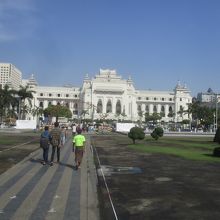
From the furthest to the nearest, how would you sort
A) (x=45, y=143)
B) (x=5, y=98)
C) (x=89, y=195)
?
(x=5, y=98) < (x=45, y=143) < (x=89, y=195)

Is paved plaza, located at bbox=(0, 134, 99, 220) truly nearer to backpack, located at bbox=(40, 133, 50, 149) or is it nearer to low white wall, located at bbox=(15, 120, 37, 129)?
backpack, located at bbox=(40, 133, 50, 149)

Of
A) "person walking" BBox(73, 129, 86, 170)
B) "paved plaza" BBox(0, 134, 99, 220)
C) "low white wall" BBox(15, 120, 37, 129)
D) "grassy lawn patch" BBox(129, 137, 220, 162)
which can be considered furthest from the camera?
"low white wall" BBox(15, 120, 37, 129)

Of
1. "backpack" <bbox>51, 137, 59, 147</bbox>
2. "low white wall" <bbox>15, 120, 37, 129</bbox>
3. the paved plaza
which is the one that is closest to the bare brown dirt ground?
the paved plaza

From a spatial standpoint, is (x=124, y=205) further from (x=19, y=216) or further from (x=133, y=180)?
(x=133, y=180)

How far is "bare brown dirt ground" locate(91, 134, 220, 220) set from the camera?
36.2ft

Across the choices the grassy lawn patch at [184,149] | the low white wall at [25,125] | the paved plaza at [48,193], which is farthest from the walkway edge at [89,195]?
the low white wall at [25,125]

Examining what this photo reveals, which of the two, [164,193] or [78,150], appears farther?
[78,150]

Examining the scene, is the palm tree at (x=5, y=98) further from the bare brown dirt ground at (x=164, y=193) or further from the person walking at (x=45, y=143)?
the bare brown dirt ground at (x=164, y=193)

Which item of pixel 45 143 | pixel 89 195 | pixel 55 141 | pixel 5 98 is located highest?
pixel 5 98

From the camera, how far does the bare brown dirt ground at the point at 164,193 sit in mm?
11020

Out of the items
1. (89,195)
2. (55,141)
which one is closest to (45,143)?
(55,141)

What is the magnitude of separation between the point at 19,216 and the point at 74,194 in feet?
10.8

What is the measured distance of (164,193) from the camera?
45.3 ft

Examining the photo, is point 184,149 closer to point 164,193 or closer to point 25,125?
point 164,193
